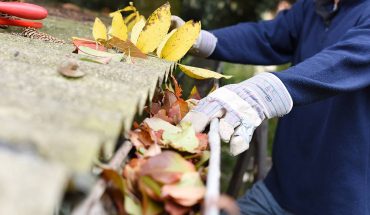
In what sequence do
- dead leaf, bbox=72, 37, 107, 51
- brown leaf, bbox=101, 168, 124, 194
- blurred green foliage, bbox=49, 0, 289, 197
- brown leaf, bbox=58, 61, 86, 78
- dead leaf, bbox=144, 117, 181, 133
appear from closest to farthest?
brown leaf, bbox=101, 168, 124, 194 < brown leaf, bbox=58, 61, 86, 78 < dead leaf, bbox=144, 117, 181, 133 < dead leaf, bbox=72, 37, 107, 51 < blurred green foliage, bbox=49, 0, 289, 197

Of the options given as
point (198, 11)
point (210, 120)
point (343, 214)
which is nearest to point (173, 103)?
point (210, 120)

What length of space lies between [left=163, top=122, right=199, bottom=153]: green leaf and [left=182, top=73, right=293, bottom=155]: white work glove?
101 millimetres

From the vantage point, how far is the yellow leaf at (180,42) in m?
1.44

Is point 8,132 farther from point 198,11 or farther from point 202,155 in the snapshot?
point 198,11

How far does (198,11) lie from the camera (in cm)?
552

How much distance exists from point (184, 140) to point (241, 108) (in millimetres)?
253

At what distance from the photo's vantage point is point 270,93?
129 cm

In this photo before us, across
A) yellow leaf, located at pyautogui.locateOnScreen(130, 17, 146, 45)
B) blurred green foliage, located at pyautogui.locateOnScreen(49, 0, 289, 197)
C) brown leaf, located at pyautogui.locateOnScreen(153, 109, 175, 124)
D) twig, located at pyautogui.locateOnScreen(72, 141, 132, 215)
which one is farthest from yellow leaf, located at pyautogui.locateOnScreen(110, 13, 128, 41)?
blurred green foliage, located at pyautogui.locateOnScreen(49, 0, 289, 197)

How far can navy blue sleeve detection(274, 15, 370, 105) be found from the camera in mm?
1356

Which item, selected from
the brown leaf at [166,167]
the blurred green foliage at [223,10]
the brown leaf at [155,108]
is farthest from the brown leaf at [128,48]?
the blurred green foliage at [223,10]

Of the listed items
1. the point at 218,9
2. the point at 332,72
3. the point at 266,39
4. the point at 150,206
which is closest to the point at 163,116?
the point at 150,206

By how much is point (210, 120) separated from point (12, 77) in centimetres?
47

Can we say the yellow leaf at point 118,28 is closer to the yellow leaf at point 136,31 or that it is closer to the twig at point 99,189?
the yellow leaf at point 136,31

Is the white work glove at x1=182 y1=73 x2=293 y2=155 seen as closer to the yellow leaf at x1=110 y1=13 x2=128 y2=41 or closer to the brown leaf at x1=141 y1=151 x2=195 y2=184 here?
the brown leaf at x1=141 y1=151 x2=195 y2=184
